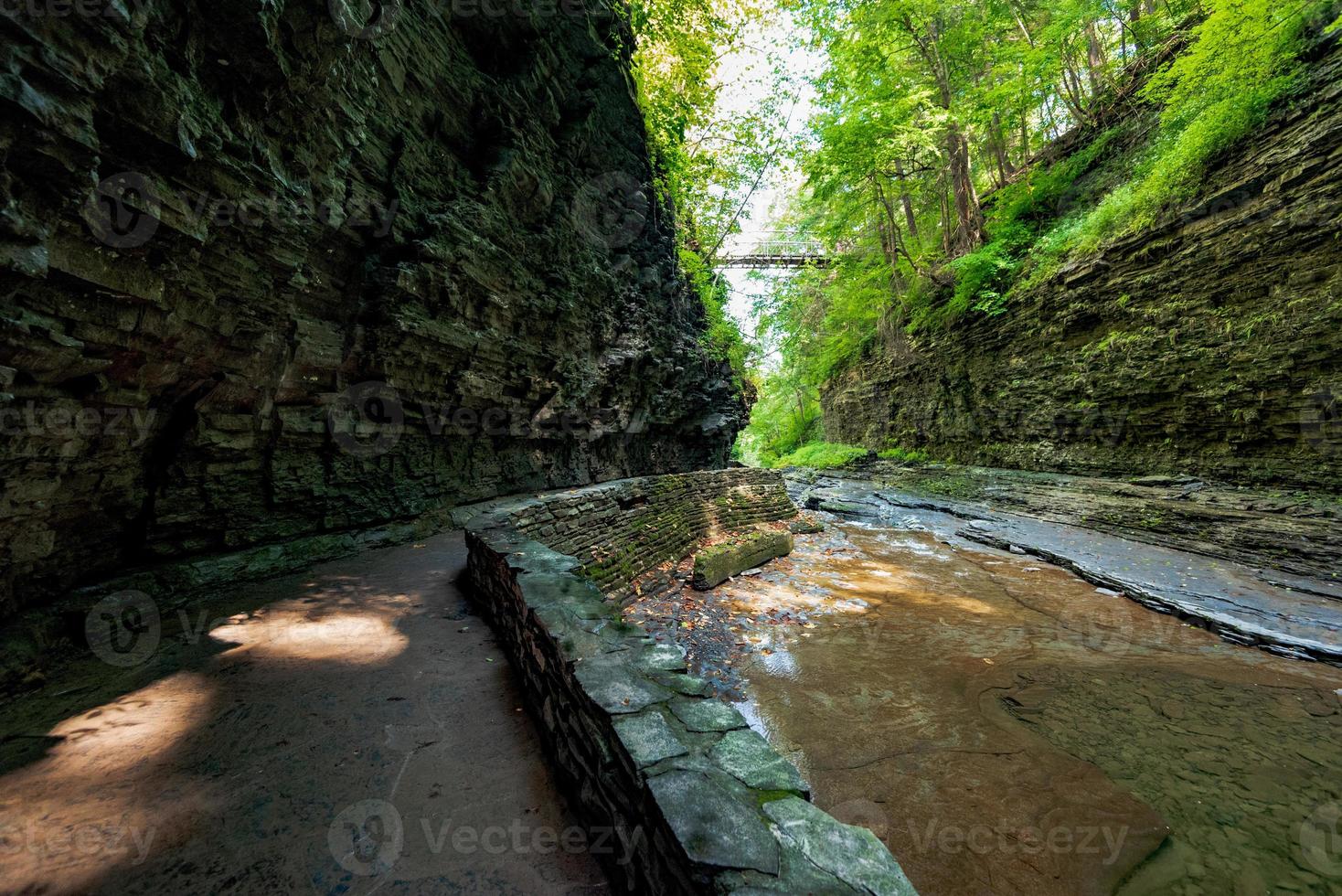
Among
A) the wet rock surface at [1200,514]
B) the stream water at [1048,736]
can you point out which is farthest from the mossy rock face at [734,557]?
the wet rock surface at [1200,514]

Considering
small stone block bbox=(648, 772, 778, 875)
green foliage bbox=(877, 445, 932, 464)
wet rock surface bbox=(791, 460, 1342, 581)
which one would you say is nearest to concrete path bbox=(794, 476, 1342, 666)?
wet rock surface bbox=(791, 460, 1342, 581)

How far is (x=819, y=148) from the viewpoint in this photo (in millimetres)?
16266

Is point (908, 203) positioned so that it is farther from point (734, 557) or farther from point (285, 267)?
point (285, 267)

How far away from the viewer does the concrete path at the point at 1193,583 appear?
517cm

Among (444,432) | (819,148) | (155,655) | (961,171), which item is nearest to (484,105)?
(444,432)

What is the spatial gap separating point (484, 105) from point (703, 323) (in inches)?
420

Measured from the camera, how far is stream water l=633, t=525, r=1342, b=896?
2736 mm

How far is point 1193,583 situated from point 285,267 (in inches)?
518

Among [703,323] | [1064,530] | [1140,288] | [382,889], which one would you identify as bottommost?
[1064,530]

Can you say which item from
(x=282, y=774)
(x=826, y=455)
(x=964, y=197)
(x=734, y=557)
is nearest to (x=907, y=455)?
(x=826, y=455)

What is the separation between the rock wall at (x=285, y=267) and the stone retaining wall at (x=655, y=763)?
11.6 ft

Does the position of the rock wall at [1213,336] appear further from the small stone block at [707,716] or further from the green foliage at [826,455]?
the small stone block at [707,716]

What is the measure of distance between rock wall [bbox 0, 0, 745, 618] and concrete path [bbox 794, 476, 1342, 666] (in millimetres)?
10909

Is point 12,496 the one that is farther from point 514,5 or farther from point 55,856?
point 514,5
